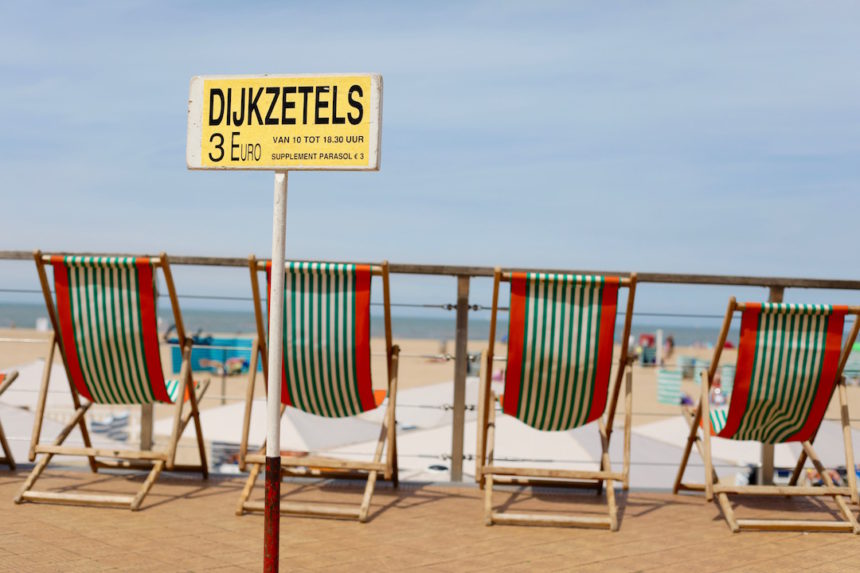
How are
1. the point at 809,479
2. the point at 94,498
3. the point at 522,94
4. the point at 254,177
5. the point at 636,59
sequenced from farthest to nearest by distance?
1. the point at 522,94
2. the point at 636,59
3. the point at 809,479
4. the point at 94,498
5. the point at 254,177

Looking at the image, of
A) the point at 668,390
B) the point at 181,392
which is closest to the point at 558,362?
the point at 181,392

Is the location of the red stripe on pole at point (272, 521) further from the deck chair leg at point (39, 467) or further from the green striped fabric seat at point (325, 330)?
Result: the deck chair leg at point (39, 467)

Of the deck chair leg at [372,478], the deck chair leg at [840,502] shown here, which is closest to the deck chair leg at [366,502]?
the deck chair leg at [372,478]

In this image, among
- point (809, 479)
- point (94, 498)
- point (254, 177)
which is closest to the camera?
point (254, 177)

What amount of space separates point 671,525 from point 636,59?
1028 centimetres

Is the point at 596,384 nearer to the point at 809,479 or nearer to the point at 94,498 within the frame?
the point at 94,498

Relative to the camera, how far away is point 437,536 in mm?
3729

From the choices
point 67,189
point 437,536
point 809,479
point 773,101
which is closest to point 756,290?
point 437,536

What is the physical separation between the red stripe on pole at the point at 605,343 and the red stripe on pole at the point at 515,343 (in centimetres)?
35

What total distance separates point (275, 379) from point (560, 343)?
1.79 m

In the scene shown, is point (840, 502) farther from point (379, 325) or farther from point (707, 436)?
point (379, 325)

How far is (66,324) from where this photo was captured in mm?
4277

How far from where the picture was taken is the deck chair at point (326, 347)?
4.12 metres

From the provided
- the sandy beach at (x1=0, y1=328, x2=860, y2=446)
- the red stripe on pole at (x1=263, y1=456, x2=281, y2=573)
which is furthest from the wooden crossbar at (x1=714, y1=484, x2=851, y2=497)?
the sandy beach at (x1=0, y1=328, x2=860, y2=446)
